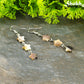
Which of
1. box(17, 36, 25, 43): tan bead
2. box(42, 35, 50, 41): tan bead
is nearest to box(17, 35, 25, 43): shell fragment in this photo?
box(17, 36, 25, 43): tan bead

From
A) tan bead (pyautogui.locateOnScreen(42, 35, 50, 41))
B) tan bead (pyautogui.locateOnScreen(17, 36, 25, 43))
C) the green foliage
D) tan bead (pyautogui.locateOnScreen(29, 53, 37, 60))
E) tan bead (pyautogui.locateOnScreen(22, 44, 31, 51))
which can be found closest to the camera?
tan bead (pyautogui.locateOnScreen(29, 53, 37, 60))

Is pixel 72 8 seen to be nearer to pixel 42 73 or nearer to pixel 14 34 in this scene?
pixel 14 34

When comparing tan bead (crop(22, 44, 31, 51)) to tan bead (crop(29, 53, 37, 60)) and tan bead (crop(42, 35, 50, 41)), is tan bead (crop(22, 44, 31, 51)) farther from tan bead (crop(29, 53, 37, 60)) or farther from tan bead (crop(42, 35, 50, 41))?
tan bead (crop(42, 35, 50, 41))

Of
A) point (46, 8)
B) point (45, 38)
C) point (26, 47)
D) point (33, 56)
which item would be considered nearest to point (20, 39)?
point (26, 47)

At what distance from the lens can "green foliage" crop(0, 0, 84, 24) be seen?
634cm

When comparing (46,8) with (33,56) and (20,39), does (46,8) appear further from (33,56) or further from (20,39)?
(33,56)

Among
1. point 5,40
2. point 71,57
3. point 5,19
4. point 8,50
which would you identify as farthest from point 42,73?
point 5,19

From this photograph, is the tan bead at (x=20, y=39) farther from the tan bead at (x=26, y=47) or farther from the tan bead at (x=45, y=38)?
the tan bead at (x=45, y=38)

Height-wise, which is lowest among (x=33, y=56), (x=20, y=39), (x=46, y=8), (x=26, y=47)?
(x=33, y=56)

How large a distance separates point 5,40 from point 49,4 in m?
2.17

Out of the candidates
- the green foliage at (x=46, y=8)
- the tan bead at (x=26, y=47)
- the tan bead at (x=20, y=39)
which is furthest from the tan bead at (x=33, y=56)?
the green foliage at (x=46, y=8)

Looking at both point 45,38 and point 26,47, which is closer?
point 26,47

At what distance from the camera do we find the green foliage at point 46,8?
20.8 feet

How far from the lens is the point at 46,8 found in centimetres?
671
